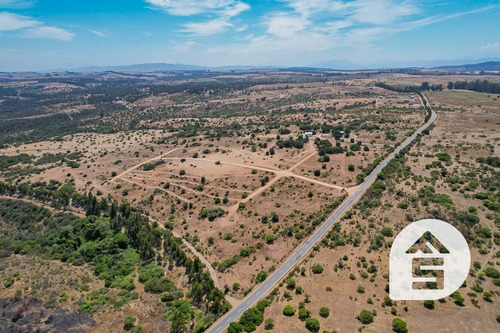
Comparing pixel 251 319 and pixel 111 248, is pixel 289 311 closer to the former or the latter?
pixel 251 319

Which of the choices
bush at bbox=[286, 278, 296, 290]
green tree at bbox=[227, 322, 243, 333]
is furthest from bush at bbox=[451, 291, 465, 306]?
green tree at bbox=[227, 322, 243, 333]

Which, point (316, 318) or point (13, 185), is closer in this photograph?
point (316, 318)

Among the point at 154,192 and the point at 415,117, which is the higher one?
the point at 415,117

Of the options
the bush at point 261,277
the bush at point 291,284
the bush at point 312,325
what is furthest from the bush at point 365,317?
the bush at point 261,277

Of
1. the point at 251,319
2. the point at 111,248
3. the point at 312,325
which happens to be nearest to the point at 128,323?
the point at 251,319

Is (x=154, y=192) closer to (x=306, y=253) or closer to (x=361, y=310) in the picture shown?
(x=306, y=253)

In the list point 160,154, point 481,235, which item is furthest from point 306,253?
point 160,154

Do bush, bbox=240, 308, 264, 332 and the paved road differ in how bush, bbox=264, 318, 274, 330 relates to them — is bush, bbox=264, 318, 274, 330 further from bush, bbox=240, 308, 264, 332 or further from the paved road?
→ the paved road

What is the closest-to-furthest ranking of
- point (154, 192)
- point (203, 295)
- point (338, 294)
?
point (338, 294), point (203, 295), point (154, 192)
